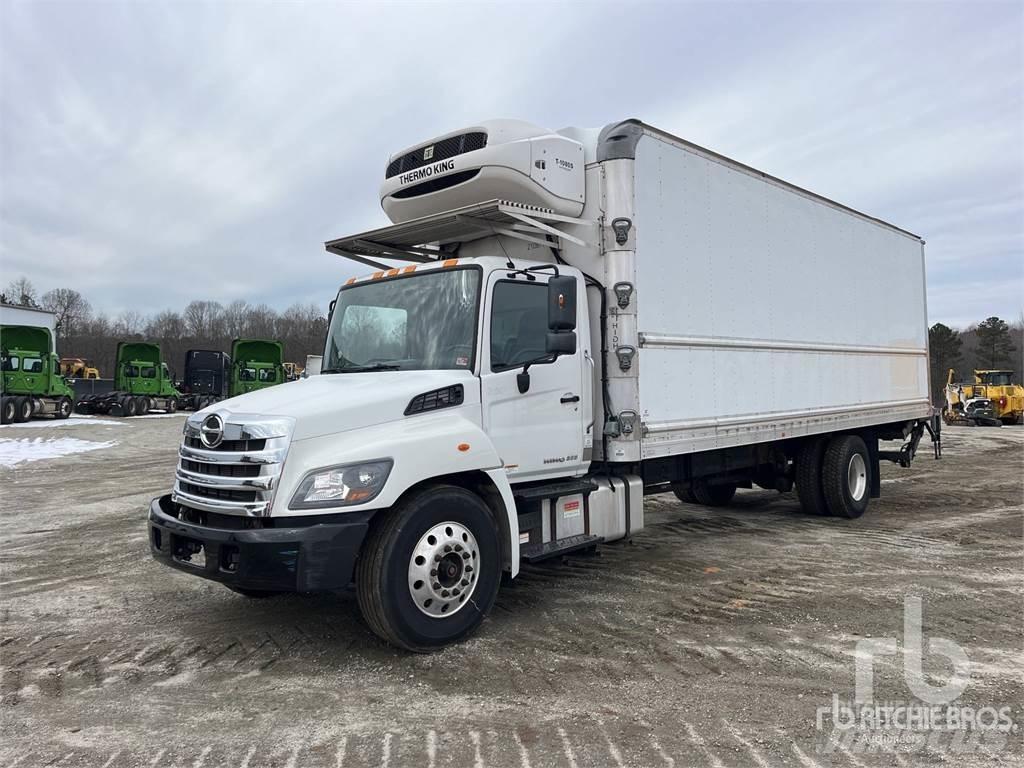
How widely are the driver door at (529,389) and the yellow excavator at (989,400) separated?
105ft

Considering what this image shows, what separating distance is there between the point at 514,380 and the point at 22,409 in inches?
1115

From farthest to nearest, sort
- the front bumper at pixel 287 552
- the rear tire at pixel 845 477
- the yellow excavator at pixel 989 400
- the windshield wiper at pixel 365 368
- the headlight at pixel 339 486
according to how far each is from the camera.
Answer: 1. the yellow excavator at pixel 989 400
2. the rear tire at pixel 845 477
3. the windshield wiper at pixel 365 368
4. the headlight at pixel 339 486
5. the front bumper at pixel 287 552

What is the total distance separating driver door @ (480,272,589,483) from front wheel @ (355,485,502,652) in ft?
2.07

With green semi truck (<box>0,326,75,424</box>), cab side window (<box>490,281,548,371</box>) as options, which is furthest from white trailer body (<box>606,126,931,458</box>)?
green semi truck (<box>0,326,75,424</box>)

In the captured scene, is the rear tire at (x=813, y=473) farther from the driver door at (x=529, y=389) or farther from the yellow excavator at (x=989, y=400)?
the yellow excavator at (x=989, y=400)

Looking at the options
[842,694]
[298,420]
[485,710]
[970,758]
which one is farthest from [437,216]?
[970,758]

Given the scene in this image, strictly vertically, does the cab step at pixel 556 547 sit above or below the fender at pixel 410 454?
below

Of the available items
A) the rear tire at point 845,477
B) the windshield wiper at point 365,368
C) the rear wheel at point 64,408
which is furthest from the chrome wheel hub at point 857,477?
the rear wheel at point 64,408

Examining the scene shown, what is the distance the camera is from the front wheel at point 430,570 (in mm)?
4320

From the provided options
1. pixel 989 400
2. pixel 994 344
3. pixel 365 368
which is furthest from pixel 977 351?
pixel 365 368

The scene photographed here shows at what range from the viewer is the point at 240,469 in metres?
4.30

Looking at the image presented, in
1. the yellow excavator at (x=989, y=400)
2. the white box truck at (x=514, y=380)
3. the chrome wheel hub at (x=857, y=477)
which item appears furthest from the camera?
the yellow excavator at (x=989, y=400)

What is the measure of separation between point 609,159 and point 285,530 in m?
4.02

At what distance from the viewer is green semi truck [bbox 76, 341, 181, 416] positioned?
32750mm
